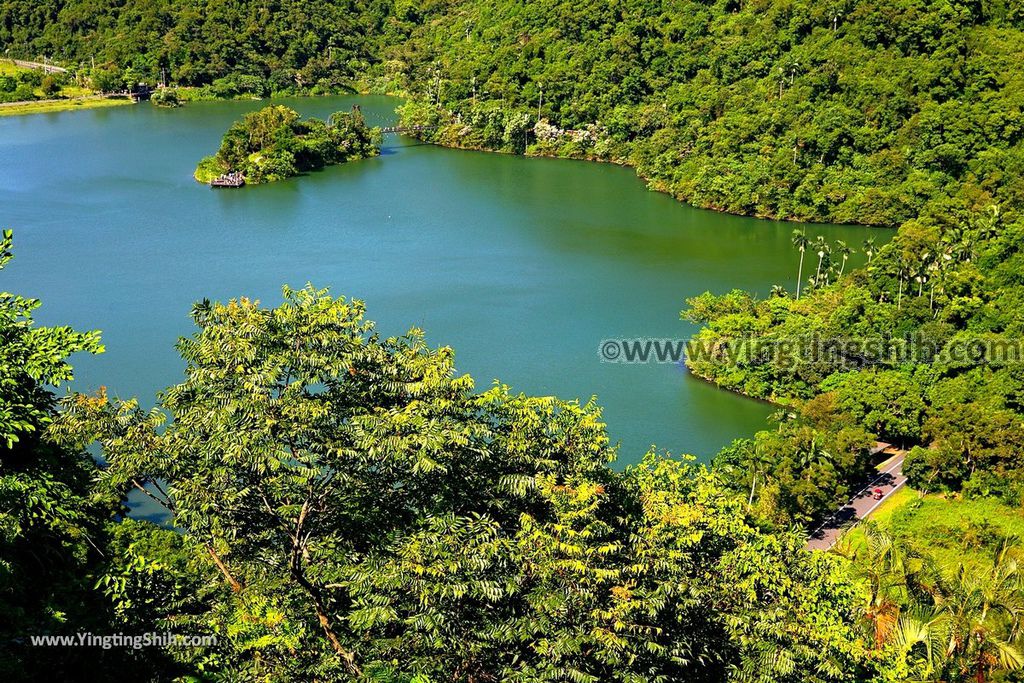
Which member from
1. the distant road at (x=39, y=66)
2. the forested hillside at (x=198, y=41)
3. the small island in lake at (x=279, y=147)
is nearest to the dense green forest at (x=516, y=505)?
the small island in lake at (x=279, y=147)

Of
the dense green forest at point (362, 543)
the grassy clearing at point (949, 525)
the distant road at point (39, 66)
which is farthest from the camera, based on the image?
the distant road at point (39, 66)

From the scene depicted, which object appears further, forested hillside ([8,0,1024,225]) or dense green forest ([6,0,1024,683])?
forested hillside ([8,0,1024,225])

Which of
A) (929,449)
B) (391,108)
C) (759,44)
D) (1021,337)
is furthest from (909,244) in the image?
(391,108)

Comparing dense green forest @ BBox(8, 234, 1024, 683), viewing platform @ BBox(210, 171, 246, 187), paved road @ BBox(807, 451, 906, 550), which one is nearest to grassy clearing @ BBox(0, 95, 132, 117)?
viewing platform @ BBox(210, 171, 246, 187)

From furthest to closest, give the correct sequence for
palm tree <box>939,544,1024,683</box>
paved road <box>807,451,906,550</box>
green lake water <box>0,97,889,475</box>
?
green lake water <box>0,97,889,475</box>, paved road <box>807,451,906,550</box>, palm tree <box>939,544,1024,683</box>

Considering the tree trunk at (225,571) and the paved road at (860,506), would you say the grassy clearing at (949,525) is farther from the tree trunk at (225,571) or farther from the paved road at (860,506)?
the tree trunk at (225,571)

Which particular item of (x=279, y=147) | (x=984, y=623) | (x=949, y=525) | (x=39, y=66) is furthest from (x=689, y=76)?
(x=39, y=66)

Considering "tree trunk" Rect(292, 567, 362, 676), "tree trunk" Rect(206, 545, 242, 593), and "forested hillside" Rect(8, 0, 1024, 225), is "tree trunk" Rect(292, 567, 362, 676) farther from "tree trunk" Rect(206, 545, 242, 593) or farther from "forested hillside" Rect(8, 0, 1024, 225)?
"forested hillside" Rect(8, 0, 1024, 225)

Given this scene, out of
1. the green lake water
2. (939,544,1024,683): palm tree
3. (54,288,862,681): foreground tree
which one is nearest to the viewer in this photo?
(54,288,862,681): foreground tree
